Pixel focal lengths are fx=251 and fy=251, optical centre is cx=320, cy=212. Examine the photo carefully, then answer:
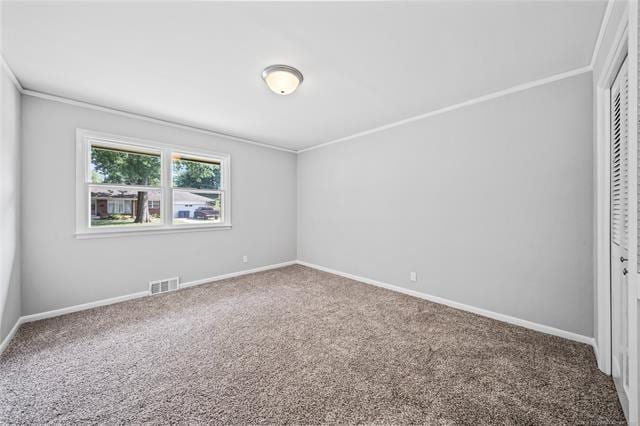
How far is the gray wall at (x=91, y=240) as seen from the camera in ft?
9.11

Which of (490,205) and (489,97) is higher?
(489,97)

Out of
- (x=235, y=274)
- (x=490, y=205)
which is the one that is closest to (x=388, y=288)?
(x=490, y=205)

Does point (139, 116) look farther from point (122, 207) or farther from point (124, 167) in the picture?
point (122, 207)

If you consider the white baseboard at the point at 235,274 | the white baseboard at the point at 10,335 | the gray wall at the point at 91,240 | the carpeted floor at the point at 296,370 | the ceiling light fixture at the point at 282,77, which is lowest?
the carpeted floor at the point at 296,370

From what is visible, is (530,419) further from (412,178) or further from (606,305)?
(412,178)

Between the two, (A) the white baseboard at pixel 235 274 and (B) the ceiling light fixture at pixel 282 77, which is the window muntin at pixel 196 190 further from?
(B) the ceiling light fixture at pixel 282 77

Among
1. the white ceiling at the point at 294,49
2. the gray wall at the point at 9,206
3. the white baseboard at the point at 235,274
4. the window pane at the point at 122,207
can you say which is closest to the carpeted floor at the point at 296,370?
the gray wall at the point at 9,206

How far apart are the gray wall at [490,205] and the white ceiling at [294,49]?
37 centimetres

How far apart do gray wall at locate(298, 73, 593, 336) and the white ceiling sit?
370 millimetres

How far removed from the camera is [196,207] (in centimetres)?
418

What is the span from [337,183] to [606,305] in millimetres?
3524

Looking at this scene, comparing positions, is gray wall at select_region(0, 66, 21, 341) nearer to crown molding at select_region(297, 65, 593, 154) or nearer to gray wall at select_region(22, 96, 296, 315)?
gray wall at select_region(22, 96, 296, 315)

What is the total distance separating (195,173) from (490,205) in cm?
423

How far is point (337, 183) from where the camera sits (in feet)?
15.2
